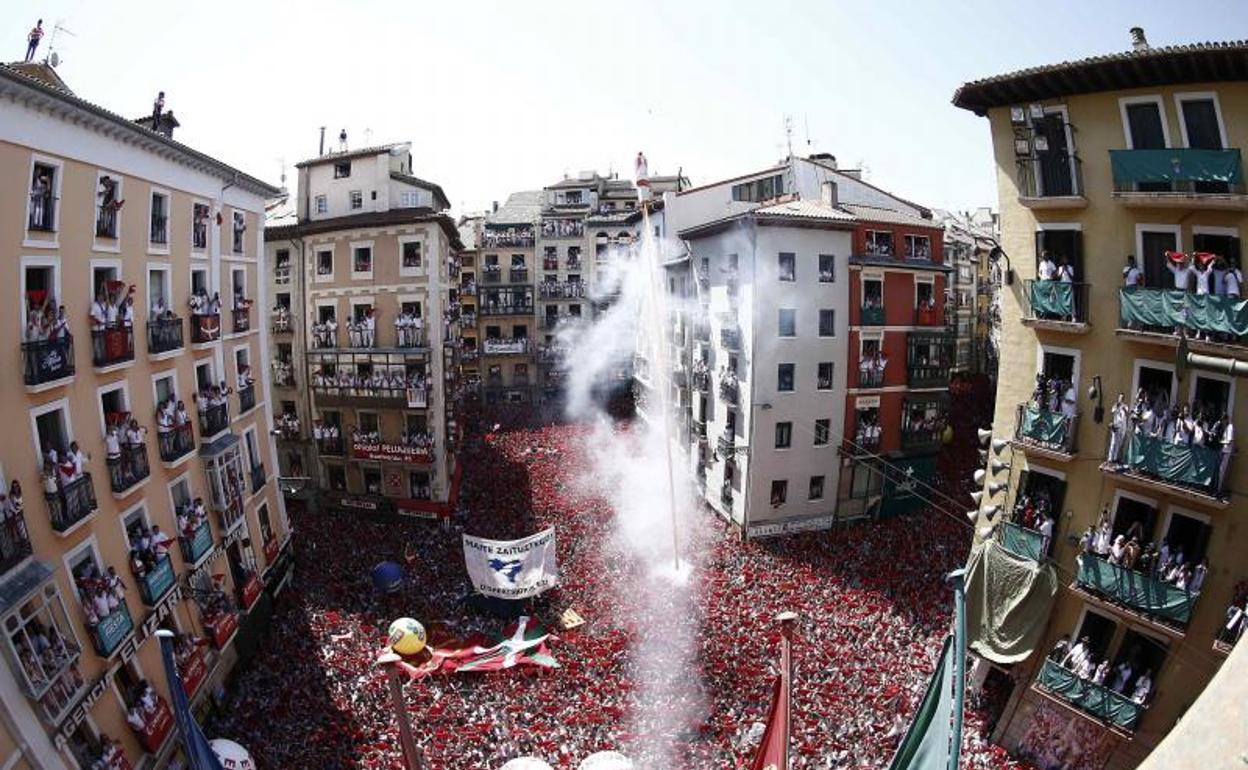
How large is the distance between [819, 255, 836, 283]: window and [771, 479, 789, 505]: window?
981cm

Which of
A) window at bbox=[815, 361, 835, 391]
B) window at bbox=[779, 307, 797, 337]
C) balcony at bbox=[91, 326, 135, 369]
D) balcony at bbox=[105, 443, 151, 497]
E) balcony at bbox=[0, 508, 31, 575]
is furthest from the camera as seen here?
window at bbox=[815, 361, 835, 391]

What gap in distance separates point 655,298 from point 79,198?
119 feet

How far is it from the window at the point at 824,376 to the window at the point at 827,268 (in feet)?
12.9

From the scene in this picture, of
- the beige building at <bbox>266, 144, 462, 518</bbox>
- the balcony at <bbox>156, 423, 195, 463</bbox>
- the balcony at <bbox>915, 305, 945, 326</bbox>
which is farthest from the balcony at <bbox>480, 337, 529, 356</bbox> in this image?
the balcony at <bbox>156, 423, 195, 463</bbox>

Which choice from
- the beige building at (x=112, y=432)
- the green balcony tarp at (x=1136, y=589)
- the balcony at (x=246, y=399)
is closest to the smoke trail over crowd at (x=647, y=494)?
the green balcony tarp at (x=1136, y=589)

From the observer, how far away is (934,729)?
30.8ft

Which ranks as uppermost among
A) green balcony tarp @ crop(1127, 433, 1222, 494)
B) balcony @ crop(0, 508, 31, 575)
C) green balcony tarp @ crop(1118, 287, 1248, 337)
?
green balcony tarp @ crop(1118, 287, 1248, 337)

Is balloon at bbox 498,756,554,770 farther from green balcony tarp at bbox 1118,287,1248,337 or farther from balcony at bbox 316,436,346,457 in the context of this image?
balcony at bbox 316,436,346,457

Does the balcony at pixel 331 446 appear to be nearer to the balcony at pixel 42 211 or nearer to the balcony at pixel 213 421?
the balcony at pixel 213 421

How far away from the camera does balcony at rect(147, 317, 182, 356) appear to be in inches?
749

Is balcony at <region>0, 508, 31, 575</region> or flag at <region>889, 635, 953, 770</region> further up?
balcony at <region>0, 508, 31, 575</region>

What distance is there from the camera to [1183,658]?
15094 millimetres

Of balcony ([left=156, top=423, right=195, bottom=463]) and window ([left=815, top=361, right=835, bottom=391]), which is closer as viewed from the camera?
balcony ([left=156, top=423, right=195, bottom=463])

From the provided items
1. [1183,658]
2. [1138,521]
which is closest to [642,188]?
[1138,521]
